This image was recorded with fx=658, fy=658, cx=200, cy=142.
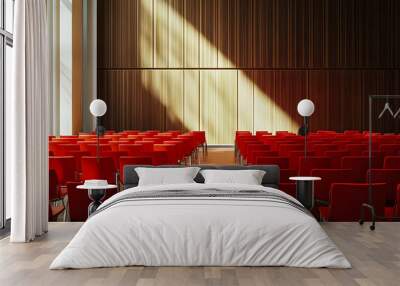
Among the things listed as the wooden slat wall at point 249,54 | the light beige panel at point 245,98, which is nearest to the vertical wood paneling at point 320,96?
the wooden slat wall at point 249,54

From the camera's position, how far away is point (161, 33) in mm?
26672

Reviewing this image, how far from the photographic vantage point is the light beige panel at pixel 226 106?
26625 mm

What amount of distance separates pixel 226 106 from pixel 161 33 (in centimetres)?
396

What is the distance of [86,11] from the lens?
25781 millimetres

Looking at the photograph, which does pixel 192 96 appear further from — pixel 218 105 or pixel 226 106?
pixel 226 106

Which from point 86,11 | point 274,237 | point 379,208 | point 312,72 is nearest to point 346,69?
point 312,72

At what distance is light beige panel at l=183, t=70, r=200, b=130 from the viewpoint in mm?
26703

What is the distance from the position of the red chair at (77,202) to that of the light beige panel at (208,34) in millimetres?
19237

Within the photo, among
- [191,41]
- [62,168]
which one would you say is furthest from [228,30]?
[62,168]

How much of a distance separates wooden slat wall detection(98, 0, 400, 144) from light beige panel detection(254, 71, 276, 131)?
40mm

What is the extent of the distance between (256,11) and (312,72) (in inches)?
132

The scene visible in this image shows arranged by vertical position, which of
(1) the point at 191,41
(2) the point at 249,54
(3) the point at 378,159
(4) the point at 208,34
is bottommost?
(3) the point at 378,159

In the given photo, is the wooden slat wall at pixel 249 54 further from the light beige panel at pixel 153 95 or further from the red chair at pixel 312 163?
the red chair at pixel 312 163

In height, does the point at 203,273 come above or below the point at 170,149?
below
